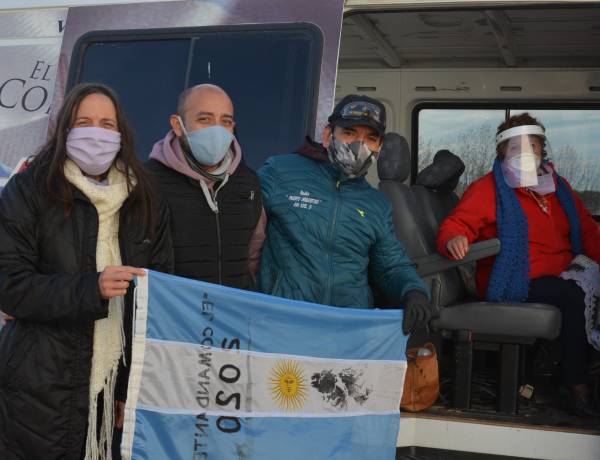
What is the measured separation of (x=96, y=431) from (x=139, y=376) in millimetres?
201

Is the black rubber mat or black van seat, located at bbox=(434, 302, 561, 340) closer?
the black rubber mat

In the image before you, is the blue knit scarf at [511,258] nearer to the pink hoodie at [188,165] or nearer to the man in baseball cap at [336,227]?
the man in baseball cap at [336,227]

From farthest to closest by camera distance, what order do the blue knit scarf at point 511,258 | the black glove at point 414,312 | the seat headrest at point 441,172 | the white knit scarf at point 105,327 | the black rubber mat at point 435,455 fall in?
the seat headrest at point 441,172, the blue knit scarf at point 511,258, the black rubber mat at point 435,455, the black glove at point 414,312, the white knit scarf at point 105,327

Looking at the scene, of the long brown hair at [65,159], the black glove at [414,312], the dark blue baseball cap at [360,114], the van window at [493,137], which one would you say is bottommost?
the black glove at [414,312]

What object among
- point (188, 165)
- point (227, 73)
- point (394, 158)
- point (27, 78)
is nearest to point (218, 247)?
point (188, 165)

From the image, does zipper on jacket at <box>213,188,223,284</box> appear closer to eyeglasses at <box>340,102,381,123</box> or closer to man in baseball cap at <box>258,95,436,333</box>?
man in baseball cap at <box>258,95,436,333</box>

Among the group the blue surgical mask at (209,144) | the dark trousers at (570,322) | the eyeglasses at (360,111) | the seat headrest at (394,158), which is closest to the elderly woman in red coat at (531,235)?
the dark trousers at (570,322)

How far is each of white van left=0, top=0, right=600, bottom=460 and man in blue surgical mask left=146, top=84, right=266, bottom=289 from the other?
0.74 m

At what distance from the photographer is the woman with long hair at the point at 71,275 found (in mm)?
2434

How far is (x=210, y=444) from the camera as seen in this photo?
279 centimetres

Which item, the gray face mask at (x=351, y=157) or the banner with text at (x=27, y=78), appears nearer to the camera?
the gray face mask at (x=351, y=157)

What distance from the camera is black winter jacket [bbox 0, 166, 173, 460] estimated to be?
7.94ft

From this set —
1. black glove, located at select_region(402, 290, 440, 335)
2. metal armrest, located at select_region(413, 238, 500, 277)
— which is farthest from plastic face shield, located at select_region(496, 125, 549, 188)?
black glove, located at select_region(402, 290, 440, 335)

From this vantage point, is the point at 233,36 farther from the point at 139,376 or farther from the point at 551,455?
the point at 551,455
